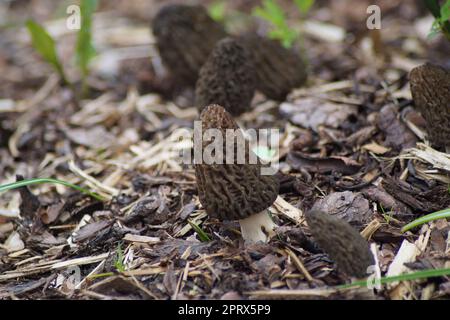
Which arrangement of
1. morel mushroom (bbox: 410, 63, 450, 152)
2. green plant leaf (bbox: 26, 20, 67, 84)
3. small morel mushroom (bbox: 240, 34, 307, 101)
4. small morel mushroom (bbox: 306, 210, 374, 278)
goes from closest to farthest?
small morel mushroom (bbox: 306, 210, 374, 278)
morel mushroom (bbox: 410, 63, 450, 152)
small morel mushroom (bbox: 240, 34, 307, 101)
green plant leaf (bbox: 26, 20, 67, 84)

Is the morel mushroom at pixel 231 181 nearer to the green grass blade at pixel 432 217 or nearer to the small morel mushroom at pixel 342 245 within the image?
the small morel mushroom at pixel 342 245

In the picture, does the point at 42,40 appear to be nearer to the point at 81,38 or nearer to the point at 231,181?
the point at 81,38

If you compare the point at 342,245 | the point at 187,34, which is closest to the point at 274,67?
the point at 187,34

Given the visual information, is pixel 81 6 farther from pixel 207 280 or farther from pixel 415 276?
pixel 415 276

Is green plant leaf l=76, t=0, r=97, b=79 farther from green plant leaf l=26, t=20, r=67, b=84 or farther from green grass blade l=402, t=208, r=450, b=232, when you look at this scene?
green grass blade l=402, t=208, r=450, b=232

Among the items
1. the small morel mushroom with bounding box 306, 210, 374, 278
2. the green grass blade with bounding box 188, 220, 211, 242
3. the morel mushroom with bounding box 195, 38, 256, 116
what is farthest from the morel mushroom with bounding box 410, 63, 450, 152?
the green grass blade with bounding box 188, 220, 211, 242
